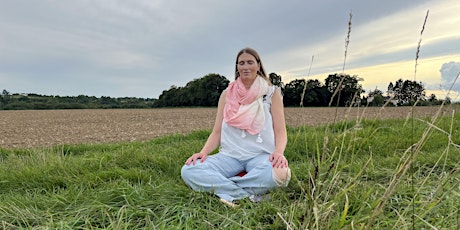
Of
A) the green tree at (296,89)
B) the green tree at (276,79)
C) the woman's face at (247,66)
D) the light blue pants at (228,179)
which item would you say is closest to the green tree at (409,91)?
the green tree at (296,89)

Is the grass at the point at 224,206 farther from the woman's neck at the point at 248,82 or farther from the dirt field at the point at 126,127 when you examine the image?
the woman's neck at the point at 248,82

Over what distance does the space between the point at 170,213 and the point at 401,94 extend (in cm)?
172

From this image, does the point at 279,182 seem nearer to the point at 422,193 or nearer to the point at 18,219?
the point at 422,193

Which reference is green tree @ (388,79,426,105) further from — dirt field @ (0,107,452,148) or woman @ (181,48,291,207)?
woman @ (181,48,291,207)

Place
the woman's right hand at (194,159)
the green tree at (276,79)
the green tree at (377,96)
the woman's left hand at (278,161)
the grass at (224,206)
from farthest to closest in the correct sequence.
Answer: the green tree at (276,79), the woman's right hand at (194,159), the woman's left hand at (278,161), the green tree at (377,96), the grass at (224,206)

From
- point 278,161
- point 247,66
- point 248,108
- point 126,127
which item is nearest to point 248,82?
point 247,66

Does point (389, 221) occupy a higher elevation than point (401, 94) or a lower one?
lower

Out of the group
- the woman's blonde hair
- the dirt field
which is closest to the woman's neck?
the woman's blonde hair

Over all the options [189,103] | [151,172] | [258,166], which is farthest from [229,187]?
[189,103]

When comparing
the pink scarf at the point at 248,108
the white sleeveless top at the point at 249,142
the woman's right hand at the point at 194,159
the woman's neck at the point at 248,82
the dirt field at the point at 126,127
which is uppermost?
the woman's neck at the point at 248,82

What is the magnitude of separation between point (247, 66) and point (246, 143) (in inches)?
28.1

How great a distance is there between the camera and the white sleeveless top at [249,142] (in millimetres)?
2812

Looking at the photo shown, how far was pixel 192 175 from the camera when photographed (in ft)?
8.68

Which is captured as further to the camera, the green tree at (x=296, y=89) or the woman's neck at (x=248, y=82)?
the woman's neck at (x=248, y=82)
